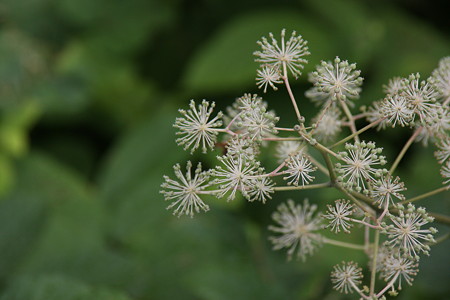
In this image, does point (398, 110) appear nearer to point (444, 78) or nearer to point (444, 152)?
point (444, 152)

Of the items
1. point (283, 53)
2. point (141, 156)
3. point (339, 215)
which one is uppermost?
point (141, 156)

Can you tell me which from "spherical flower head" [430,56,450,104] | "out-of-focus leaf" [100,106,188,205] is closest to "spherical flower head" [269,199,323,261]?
"spherical flower head" [430,56,450,104]

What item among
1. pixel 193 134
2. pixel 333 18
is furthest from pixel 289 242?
pixel 333 18

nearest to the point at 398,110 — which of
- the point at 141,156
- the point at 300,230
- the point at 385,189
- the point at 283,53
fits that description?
the point at 385,189

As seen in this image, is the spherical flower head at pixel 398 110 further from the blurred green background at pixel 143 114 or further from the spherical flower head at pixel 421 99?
the blurred green background at pixel 143 114

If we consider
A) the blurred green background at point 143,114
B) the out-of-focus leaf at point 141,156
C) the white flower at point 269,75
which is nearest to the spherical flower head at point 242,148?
the white flower at point 269,75
